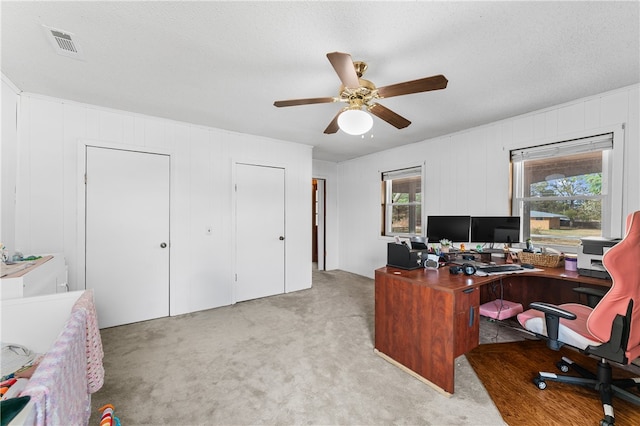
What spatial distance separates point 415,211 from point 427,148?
3.60ft

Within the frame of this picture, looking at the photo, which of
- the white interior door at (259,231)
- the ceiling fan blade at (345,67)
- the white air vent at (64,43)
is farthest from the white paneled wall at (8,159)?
the ceiling fan blade at (345,67)

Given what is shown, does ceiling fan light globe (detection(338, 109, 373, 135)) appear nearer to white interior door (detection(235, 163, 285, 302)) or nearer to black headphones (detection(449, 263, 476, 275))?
black headphones (detection(449, 263, 476, 275))

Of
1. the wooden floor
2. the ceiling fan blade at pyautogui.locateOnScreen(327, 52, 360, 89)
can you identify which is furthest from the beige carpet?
the ceiling fan blade at pyautogui.locateOnScreen(327, 52, 360, 89)

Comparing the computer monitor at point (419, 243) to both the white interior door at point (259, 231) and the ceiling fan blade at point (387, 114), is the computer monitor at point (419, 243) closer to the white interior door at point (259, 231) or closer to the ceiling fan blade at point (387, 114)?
the ceiling fan blade at point (387, 114)

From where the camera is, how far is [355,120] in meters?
1.92

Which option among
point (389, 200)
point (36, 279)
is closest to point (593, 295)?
point (389, 200)

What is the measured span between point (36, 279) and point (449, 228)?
3.94 metres

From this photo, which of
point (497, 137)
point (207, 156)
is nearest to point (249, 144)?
point (207, 156)

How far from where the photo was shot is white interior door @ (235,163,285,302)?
12.9ft

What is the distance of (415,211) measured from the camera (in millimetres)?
4598

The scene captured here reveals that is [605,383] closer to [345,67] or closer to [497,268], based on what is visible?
[497,268]

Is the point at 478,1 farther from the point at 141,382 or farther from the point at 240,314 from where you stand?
the point at 240,314

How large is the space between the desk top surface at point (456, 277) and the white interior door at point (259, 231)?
2.23 m

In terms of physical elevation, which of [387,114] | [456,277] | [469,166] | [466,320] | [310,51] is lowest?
[466,320]
